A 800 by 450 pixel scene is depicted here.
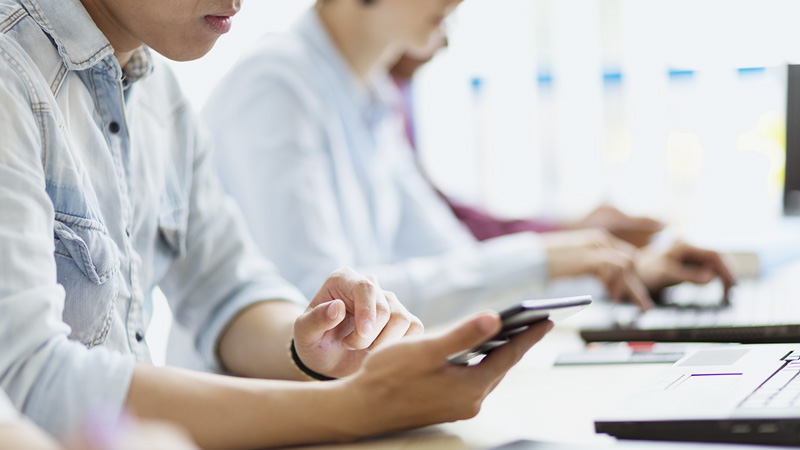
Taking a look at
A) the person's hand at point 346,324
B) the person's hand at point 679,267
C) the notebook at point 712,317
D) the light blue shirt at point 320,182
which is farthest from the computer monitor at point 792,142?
the person's hand at point 346,324

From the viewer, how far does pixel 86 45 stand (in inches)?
28.5

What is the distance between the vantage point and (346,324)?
0.74m

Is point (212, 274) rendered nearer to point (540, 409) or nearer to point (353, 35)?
point (540, 409)

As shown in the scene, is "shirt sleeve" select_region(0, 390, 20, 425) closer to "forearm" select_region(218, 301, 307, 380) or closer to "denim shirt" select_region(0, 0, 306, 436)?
"denim shirt" select_region(0, 0, 306, 436)

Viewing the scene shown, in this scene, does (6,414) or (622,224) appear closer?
(6,414)

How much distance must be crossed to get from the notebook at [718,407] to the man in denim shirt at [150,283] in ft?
0.29

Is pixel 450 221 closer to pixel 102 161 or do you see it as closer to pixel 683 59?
pixel 683 59

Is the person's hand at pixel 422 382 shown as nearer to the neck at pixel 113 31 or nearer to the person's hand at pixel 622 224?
the neck at pixel 113 31

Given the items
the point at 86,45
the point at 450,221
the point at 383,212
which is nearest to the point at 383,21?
the point at 383,212

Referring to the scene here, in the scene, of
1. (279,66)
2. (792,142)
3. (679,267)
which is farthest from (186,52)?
(792,142)

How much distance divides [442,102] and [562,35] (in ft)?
1.32

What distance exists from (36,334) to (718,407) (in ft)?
1.48

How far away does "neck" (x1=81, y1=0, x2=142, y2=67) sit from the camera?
77 centimetres

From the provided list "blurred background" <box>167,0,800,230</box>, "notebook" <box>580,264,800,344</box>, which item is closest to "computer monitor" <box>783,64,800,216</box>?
"notebook" <box>580,264,800,344</box>
